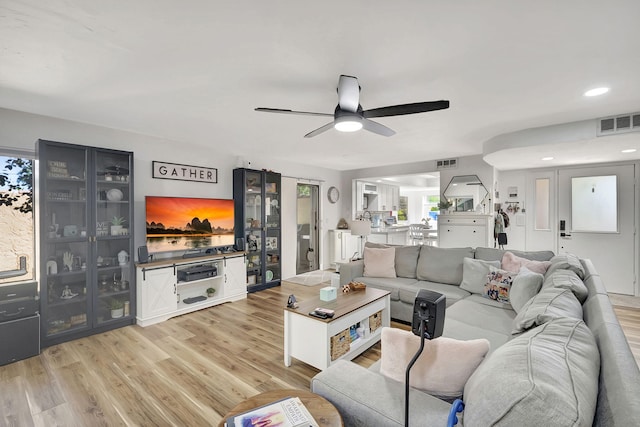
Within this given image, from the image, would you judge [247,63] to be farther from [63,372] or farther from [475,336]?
[63,372]

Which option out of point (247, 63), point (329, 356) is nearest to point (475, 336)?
point (329, 356)

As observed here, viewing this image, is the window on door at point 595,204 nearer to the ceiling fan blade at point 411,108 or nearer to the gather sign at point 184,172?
the ceiling fan blade at point 411,108

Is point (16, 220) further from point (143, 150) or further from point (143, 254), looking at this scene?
point (143, 150)

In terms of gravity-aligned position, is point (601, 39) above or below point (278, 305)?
above

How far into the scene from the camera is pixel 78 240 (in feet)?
10.5

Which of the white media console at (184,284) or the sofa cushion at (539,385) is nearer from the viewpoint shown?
the sofa cushion at (539,385)

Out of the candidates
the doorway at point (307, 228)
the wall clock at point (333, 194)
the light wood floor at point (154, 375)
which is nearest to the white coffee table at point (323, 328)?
the light wood floor at point (154, 375)

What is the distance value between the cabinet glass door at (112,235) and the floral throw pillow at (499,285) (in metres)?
4.23

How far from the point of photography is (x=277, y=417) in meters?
1.12

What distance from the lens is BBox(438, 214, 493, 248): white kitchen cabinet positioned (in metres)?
5.19

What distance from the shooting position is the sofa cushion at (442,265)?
3561mm

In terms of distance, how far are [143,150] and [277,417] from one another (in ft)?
12.9

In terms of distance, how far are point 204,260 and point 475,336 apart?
3454 millimetres

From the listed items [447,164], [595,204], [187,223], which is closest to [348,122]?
[187,223]
